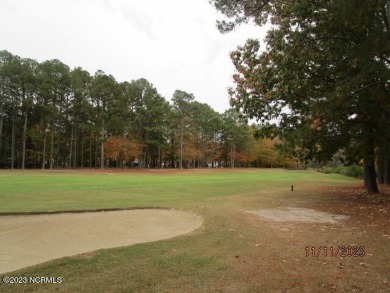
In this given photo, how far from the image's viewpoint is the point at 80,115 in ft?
192

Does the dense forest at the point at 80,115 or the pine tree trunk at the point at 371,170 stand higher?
the dense forest at the point at 80,115

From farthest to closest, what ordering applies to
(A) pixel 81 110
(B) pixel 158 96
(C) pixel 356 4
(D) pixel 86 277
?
(B) pixel 158 96 → (A) pixel 81 110 → (C) pixel 356 4 → (D) pixel 86 277

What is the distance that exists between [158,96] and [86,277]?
196 ft

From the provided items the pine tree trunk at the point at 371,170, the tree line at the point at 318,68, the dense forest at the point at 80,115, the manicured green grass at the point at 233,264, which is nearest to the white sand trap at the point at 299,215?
the manicured green grass at the point at 233,264

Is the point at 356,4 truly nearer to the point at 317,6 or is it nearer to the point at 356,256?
the point at 317,6

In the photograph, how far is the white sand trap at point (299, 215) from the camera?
10.3m

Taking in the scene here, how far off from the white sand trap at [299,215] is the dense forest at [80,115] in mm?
34392

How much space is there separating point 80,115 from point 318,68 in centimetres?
5410

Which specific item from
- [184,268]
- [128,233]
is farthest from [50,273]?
[128,233]

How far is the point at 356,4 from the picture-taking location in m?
8.17

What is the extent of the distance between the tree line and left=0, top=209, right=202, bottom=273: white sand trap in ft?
18.4
